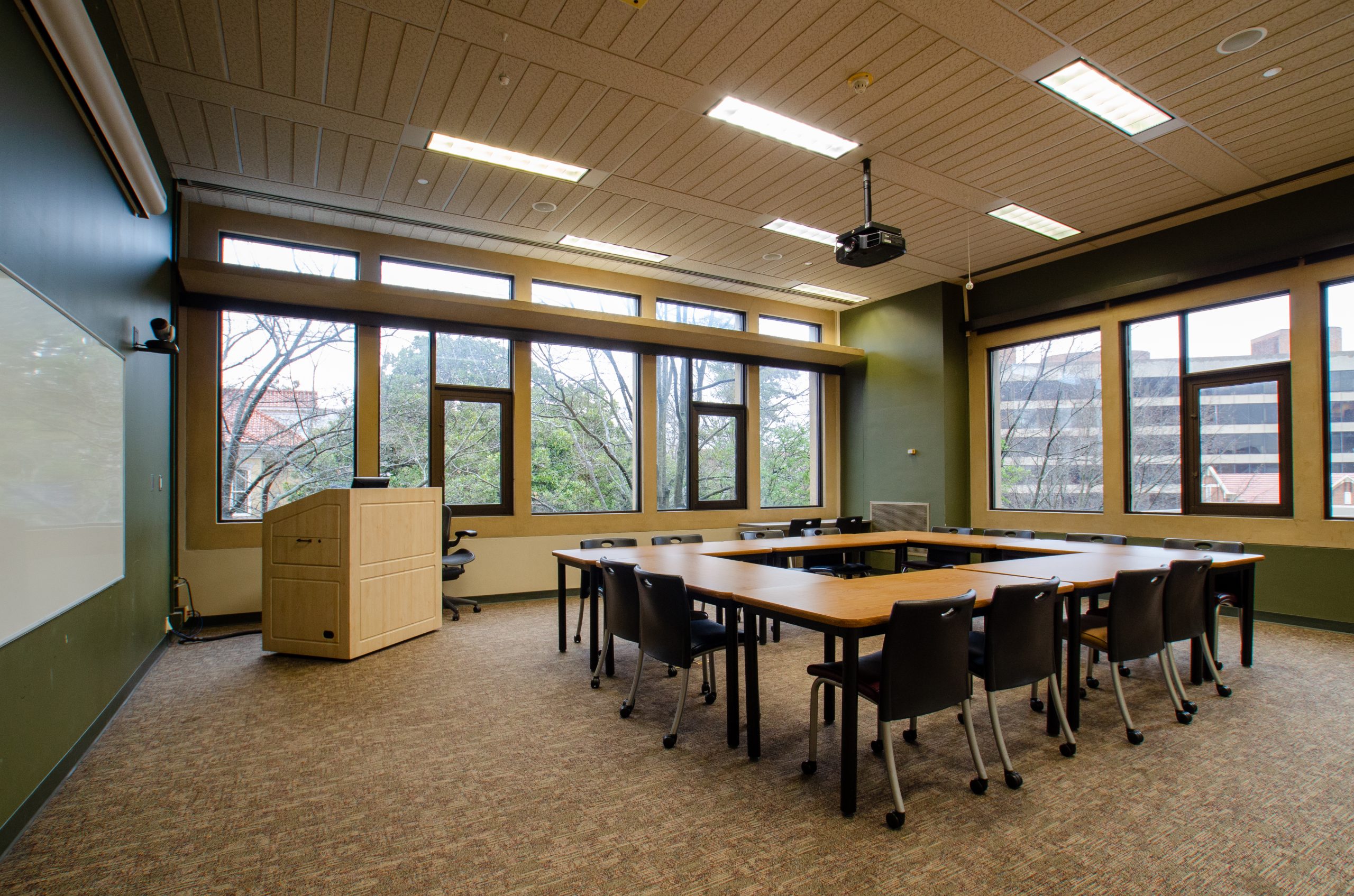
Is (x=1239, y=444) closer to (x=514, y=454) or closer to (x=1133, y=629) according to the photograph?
(x=1133, y=629)

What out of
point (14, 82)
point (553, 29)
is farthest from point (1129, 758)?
point (14, 82)

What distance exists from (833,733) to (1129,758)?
4.33ft

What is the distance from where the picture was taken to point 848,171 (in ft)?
16.7

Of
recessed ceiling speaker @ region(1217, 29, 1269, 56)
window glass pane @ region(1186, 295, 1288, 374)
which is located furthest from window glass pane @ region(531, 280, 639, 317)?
window glass pane @ region(1186, 295, 1288, 374)

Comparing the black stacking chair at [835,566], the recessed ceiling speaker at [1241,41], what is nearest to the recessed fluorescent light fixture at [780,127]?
the recessed ceiling speaker at [1241,41]

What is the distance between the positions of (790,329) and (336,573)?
6862 millimetres

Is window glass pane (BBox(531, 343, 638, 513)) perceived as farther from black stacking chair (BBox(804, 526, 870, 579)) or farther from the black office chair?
black stacking chair (BBox(804, 526, 870, 579))

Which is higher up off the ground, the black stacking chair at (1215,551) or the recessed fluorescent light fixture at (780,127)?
the recessed fluorescent light fixture at (780,127)

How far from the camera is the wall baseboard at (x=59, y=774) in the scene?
7.20 feet

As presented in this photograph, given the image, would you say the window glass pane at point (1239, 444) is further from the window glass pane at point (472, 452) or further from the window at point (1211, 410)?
the window glass pane at point (472, 452)

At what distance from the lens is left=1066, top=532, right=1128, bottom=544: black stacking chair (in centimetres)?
570

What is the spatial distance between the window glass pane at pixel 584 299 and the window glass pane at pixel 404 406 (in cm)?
141

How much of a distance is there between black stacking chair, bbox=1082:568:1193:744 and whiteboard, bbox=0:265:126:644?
14.9ft

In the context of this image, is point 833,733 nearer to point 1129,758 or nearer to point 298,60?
point 1129,758
